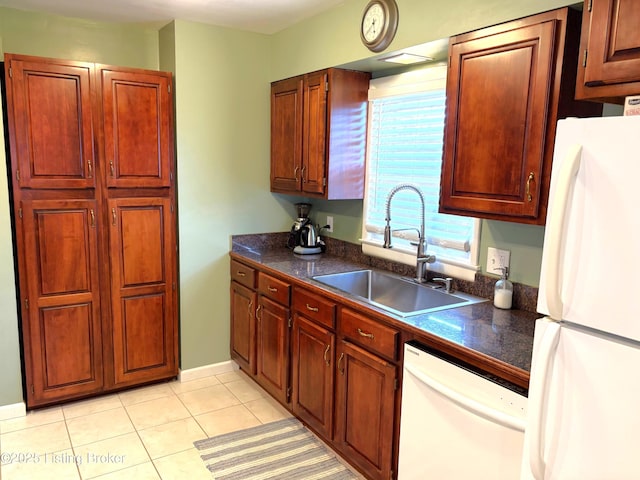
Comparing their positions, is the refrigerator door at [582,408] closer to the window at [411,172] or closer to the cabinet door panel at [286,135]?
the window at [411,172]

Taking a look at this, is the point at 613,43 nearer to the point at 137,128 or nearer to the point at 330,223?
the point at 330,223

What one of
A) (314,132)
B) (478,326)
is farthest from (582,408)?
(314,132)

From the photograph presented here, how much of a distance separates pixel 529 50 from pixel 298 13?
1.67 m

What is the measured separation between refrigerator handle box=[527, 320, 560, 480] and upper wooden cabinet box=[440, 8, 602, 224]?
673mm

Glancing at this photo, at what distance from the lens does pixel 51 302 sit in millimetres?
3006

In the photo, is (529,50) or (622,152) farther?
(529,50)

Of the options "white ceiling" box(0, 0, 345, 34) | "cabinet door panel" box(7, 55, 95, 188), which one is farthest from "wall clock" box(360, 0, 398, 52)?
"cabinet door panel" box(7, 55, 95, 188)

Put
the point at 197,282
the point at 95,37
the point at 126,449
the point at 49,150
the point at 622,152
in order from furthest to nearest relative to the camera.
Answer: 1. the point at 197,282
2. the point at 95,37
3. the point at 49,150
4. the point at 126,449
5. the point at 622,152

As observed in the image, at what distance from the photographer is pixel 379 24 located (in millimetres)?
2482

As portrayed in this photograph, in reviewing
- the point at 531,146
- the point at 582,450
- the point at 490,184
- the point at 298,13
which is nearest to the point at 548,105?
the point at 531,146

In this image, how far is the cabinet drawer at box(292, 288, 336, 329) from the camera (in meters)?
2.50

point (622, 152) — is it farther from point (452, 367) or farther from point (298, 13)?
point (298, 13)

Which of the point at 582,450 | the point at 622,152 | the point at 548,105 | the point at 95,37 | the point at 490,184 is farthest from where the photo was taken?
the point at 95,37

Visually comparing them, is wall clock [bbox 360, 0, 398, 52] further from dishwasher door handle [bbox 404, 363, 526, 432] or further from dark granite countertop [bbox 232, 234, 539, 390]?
dishwasher door handle [bbox 404, 363, 526, 432]
